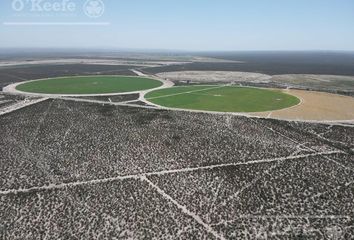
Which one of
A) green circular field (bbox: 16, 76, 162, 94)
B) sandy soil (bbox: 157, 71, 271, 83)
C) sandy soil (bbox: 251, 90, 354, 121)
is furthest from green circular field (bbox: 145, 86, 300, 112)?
sandy soil (bbox: 157, 71, 271, 83)

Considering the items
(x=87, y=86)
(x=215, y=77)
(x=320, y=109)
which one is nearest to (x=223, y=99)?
(x=320, y=109)

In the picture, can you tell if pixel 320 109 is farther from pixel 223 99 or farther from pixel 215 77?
pixel 215 77

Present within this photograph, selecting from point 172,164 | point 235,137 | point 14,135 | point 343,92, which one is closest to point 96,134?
point 14,135

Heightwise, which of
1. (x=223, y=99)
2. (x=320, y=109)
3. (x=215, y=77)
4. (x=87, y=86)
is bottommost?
(x=320, y=109)

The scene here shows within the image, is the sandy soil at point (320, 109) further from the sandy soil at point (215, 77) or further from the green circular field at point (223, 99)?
the sandy soil at point (215, 77)

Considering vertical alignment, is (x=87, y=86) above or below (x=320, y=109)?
above

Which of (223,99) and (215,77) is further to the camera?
(215,77)

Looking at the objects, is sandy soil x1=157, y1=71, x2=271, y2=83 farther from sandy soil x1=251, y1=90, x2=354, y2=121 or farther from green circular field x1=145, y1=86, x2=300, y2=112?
sandy soil x1=251, y1=90, x2=354, y2=121
